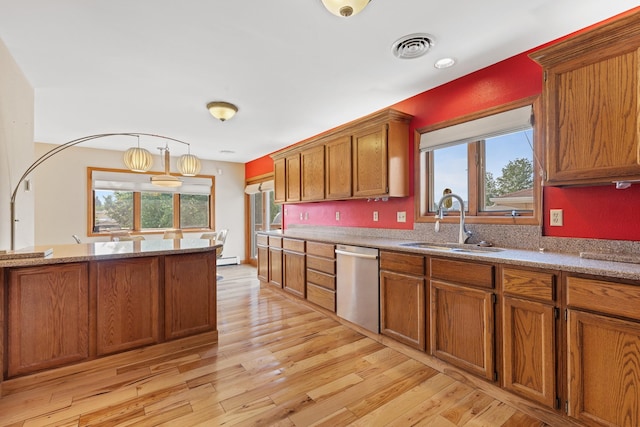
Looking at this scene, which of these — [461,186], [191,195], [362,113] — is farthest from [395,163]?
[191,195]

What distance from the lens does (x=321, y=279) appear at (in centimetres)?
342

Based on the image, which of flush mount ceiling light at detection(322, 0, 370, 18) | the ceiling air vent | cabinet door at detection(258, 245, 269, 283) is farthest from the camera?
cabinet door at detection(258, 245, 269, 283)

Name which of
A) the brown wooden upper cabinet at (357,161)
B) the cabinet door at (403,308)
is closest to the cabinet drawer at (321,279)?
the cabinet door at (403,308)

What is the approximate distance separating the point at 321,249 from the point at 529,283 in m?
2.07

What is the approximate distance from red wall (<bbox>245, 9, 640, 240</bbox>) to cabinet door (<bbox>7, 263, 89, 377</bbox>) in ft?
9.42

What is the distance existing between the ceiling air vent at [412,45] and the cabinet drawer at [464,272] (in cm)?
157

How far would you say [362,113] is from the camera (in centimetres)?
365

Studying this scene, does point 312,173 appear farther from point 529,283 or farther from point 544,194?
point 529,283

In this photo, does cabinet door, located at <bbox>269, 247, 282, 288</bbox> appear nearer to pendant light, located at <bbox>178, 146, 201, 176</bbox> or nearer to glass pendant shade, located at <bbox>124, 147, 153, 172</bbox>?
pendant light, located at <bbox>178, 146, 201, 176</bbox>

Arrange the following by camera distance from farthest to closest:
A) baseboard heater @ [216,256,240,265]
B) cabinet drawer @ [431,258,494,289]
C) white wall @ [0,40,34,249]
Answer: baseboard heater @ [216,256,240,265]
white wall @ [0,40,34,249]
cabinet drawer @ [431,258,494,289]

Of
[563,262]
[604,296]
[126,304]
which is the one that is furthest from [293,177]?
[604,296]

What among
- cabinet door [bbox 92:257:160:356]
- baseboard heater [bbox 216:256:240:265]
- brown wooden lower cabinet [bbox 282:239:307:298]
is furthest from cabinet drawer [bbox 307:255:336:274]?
baseboard heater [bbox 216:256:240:265]

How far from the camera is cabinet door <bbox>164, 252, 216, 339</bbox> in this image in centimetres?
255

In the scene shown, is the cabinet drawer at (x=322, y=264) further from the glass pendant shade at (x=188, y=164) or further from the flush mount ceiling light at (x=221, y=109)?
the flush mount ceiling light at (x=221, y=109)
